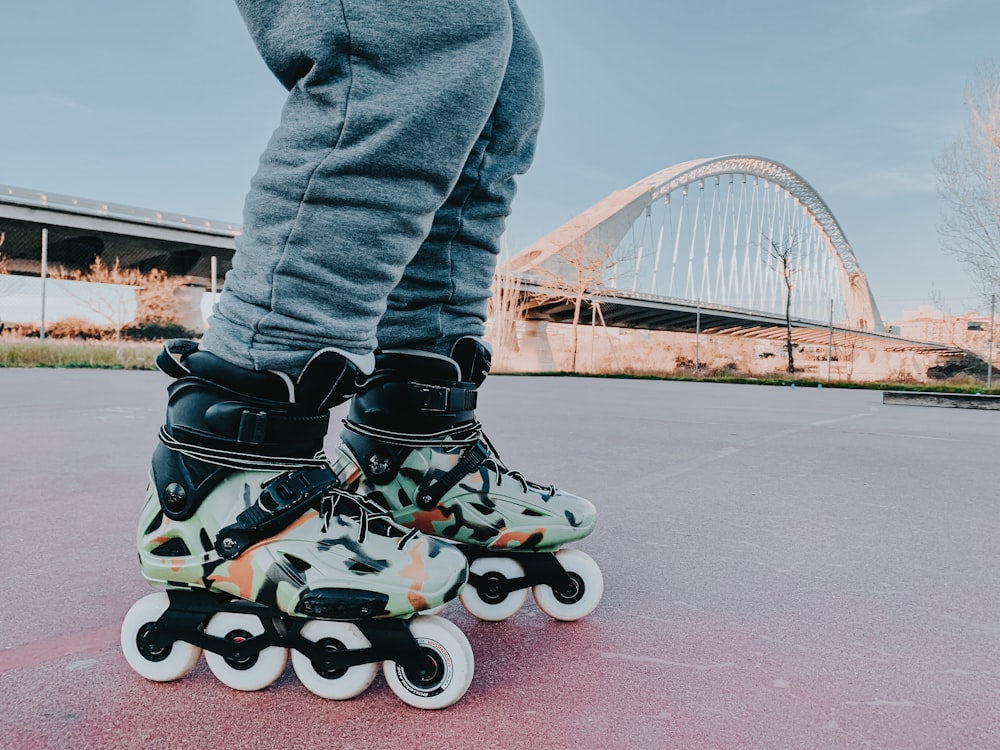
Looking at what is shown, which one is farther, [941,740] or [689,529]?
[689,529]

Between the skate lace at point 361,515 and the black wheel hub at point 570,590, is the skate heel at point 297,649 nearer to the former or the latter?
the skate lace at point 361,515

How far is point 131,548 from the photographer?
990 mm

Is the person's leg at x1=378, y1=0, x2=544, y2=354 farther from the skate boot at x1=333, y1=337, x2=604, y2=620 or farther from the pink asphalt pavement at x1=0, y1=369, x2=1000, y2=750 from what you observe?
the pink asphalt pavement at x1=0, y1=369, x2=1000, y2=750

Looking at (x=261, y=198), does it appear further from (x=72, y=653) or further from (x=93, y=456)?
(x=93, y=456)

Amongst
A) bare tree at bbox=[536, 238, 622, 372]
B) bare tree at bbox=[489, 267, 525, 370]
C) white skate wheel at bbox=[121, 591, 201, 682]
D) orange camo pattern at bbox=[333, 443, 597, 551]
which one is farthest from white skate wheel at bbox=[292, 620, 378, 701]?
bare tree at bbox=[536, 238, 622, 372]

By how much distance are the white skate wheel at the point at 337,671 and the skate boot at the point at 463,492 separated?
0.20 meters

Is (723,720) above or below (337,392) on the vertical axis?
below

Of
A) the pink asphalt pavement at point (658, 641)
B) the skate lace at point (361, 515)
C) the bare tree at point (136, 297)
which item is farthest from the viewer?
the bare tree at point (136, 297)

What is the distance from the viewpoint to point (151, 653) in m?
0.59

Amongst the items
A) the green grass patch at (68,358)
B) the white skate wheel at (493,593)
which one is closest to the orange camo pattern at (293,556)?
the white skate wheel at (493,593)

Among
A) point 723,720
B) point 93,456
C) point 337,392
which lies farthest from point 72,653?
point 93,456

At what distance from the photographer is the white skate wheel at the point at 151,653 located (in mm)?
587

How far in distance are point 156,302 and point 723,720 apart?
2153 centimetres

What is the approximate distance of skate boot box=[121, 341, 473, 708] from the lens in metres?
0.57
